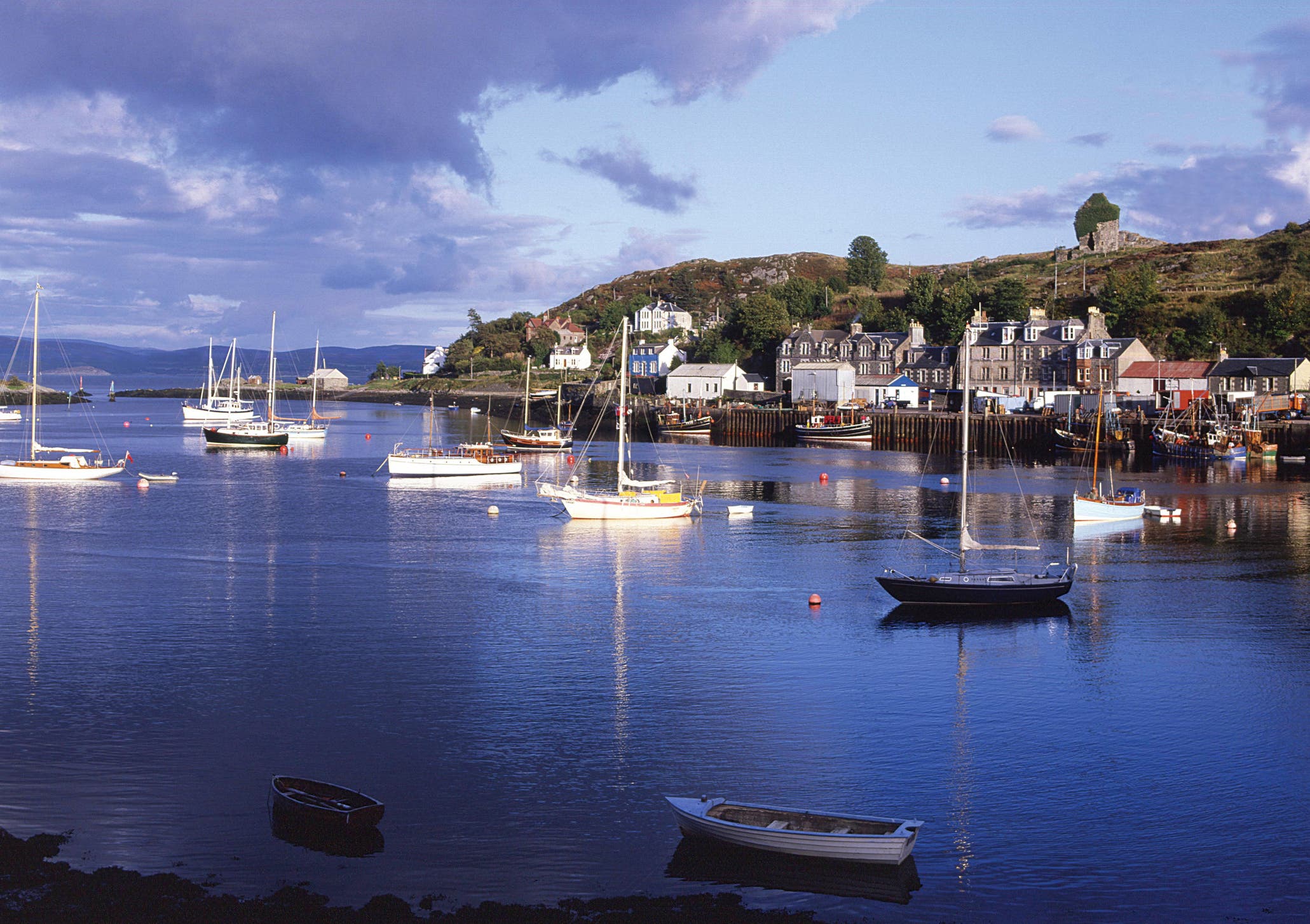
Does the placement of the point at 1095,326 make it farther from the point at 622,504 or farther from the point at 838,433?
the point at 622,504

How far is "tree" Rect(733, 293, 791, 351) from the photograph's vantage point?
163750 millimetres

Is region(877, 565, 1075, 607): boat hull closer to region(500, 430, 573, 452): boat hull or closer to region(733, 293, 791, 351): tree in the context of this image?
region(500, 430, 573, 452): boat hull

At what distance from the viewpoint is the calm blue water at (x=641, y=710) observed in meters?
19.5

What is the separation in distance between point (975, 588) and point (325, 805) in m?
24.3

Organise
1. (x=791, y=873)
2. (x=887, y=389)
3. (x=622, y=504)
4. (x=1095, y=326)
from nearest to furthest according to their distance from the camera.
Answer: (x=791, y=873)
(x=622, y=504)
(x=1095, y=326)
(x=887, y=389)

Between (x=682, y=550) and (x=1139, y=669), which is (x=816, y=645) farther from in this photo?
(x=682, y=550)

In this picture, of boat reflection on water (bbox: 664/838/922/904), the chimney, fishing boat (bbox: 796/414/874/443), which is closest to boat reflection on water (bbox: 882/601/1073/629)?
boat reflection on water (bbox: 664/838/922/904)

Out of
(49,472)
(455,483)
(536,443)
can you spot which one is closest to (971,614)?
(455,483)

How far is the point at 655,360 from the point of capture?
16950cm

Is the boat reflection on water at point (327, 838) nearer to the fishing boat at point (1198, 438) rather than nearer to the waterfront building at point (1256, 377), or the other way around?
the fishing boat at point (1198, 438)

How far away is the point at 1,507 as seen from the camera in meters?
62.2

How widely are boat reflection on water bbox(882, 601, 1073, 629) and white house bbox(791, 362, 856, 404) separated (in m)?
100

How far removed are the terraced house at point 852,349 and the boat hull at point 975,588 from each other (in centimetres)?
10579

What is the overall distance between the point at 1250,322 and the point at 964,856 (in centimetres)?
13580
